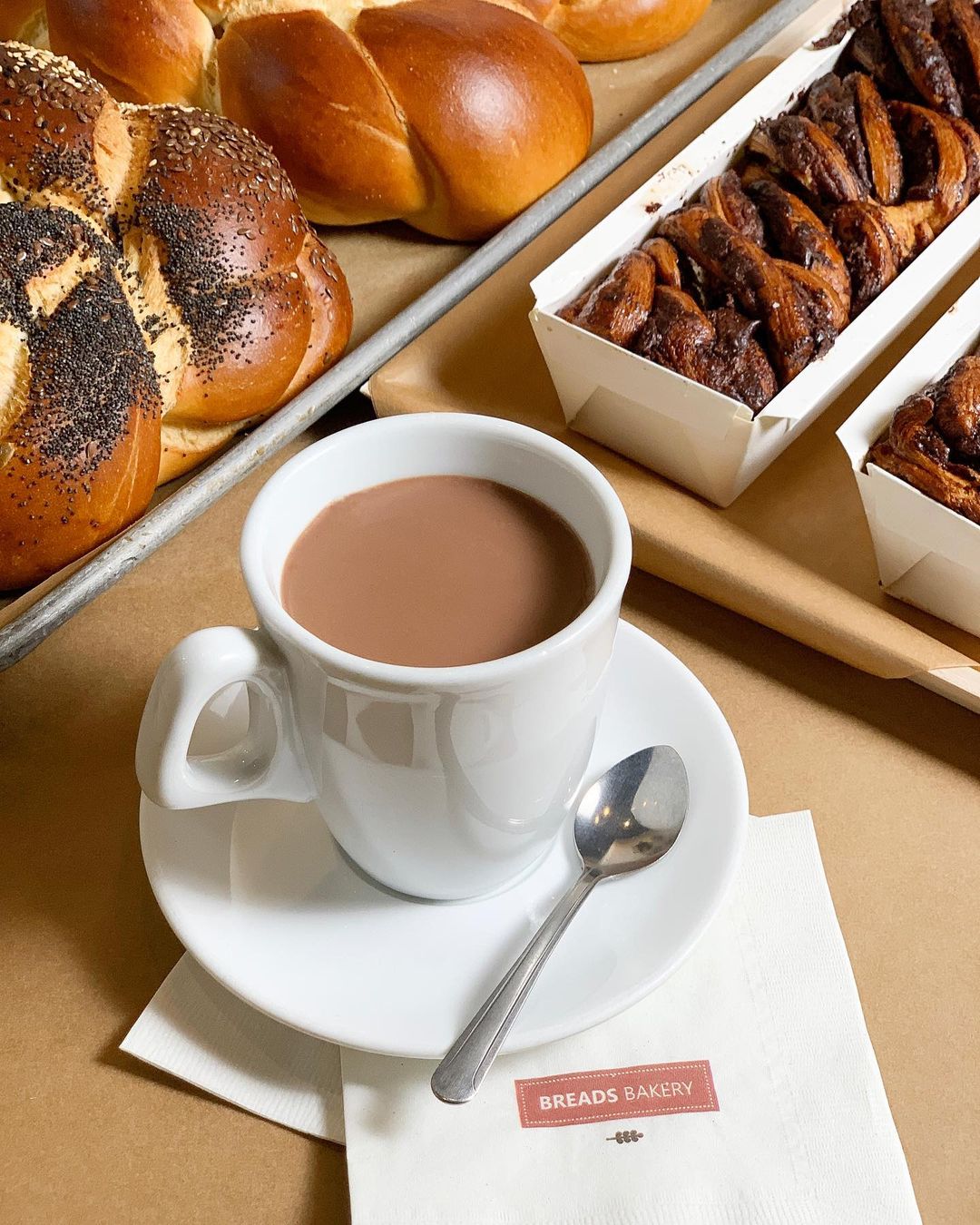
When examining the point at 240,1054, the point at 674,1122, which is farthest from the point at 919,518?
the point at 240,1054

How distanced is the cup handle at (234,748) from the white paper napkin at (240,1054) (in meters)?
0.13

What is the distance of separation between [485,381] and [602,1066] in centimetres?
68

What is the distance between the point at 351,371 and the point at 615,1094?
0.69m

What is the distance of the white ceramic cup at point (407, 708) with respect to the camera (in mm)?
561

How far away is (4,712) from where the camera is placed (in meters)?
0.89

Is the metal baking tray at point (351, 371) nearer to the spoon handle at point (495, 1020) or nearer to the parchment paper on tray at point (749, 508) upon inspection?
the parchment paper on tray at point (749, 508)

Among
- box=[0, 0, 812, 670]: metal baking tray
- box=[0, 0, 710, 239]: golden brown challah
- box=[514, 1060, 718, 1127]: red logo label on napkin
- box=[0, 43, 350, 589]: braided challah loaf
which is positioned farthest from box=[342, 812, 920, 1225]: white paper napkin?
box=[0, 0, 710, 239]: golden brown challah

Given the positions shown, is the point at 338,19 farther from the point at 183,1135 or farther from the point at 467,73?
the point at 183,1135

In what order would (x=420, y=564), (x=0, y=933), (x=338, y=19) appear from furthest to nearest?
(x=338, y=19) < (x=0, y=933) < (x=420, y=564)

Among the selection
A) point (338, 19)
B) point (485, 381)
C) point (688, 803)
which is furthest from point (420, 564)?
point (338, 19)

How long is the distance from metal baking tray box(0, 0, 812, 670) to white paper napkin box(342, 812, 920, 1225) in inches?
17.0

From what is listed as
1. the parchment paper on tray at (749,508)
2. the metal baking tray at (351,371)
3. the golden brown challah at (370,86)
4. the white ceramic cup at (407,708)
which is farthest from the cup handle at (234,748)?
the golden brown challah at (370,86)

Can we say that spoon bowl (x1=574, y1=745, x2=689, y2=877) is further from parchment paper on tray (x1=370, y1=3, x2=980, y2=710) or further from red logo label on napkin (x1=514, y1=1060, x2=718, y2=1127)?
parchment paper on tray (x1=370, y1=3, x2=980, y2=710)

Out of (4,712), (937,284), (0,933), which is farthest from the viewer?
(937,284)
